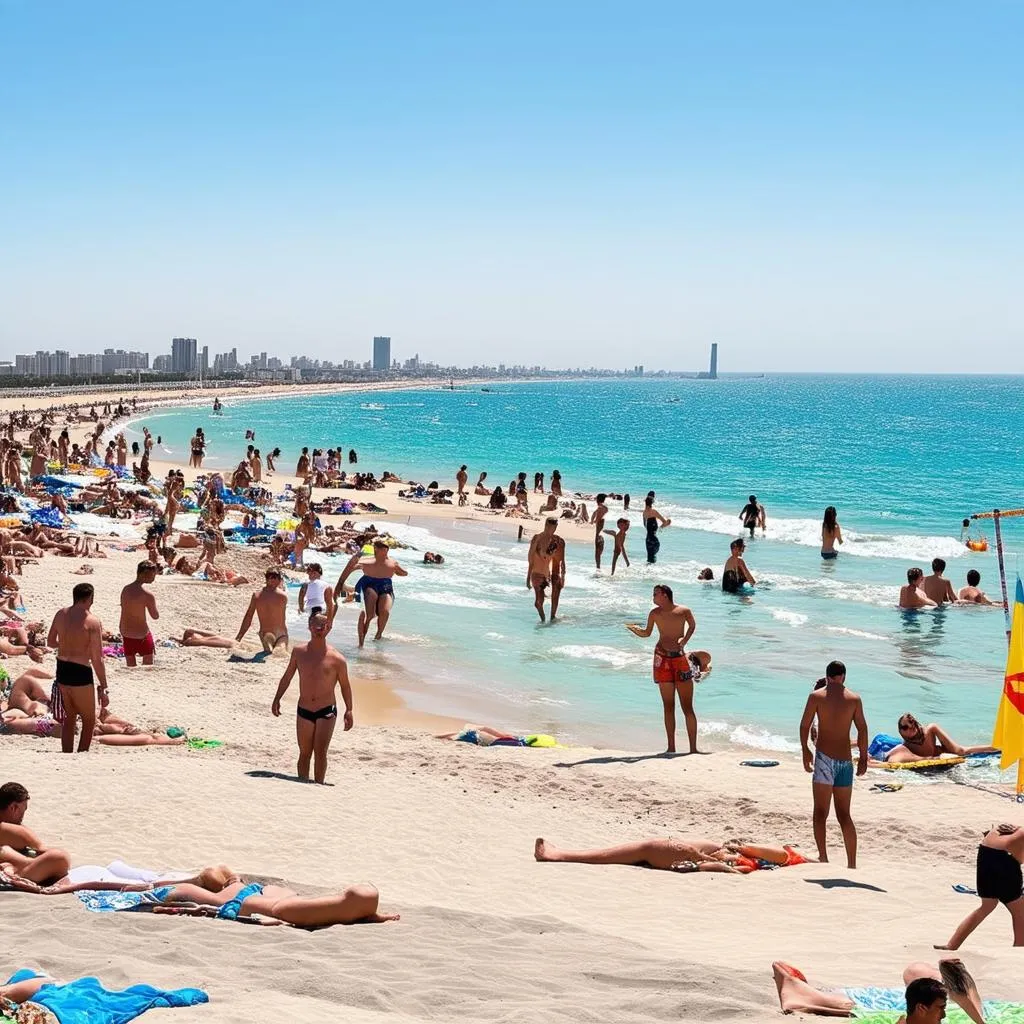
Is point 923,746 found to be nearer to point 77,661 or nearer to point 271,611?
point 271,611

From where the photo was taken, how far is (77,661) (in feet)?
27.4

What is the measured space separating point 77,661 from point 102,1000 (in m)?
4.37

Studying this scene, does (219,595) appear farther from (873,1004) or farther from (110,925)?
(873,1004)

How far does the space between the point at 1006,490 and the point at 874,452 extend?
19.9 metres

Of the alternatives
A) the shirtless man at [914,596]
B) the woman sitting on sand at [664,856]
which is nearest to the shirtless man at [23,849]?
the woman sitting on sand at [664,856]

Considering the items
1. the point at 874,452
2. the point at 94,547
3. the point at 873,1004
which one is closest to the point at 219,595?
the point at 94,547

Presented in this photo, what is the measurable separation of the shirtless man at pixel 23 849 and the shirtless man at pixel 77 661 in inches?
86.1

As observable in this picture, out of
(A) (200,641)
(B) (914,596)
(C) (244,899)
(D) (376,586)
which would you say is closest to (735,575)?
(B) (914,596)

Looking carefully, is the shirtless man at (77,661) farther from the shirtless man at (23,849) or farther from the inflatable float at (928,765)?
the inflatable float at (928,765)

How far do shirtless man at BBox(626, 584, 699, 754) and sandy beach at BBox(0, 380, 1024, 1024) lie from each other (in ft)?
1.43

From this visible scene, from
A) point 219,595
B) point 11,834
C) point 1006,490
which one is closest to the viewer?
point 11,834

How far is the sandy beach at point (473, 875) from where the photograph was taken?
491 cm

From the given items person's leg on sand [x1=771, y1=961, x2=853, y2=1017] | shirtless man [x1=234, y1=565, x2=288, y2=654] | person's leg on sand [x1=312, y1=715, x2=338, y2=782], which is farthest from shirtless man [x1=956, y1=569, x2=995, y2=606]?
person's leg on sand [x1=771, y1=961, x2=853, y2=1017]

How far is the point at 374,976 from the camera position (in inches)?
198
